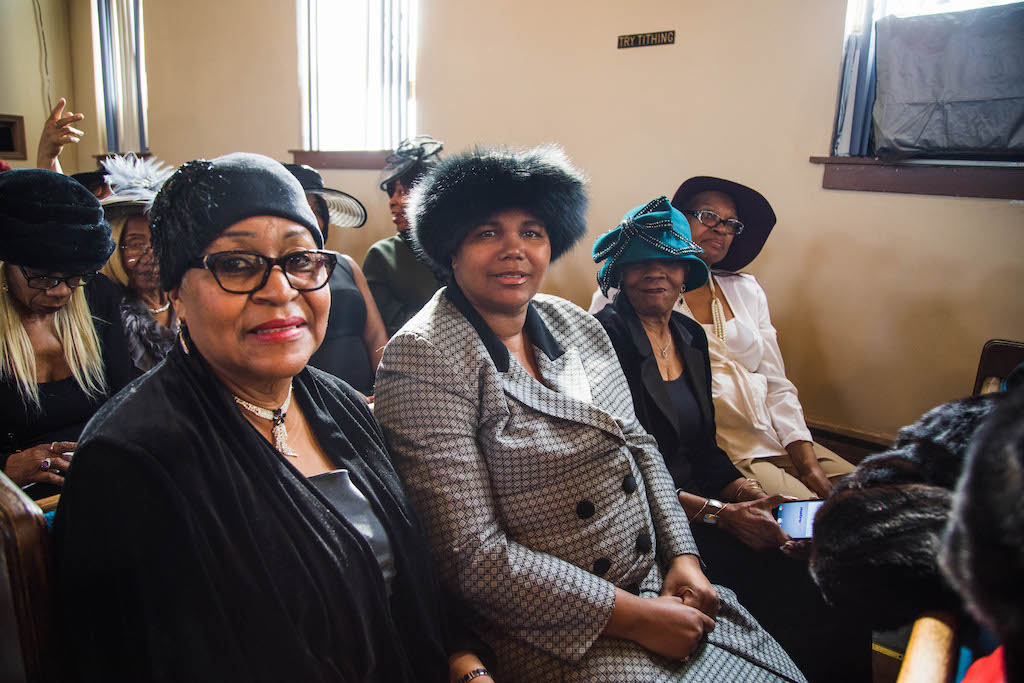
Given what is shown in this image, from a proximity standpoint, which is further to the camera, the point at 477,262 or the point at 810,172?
the point at 810,172

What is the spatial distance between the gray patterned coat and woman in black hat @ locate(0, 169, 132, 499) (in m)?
1.07

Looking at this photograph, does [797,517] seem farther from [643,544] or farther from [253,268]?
[253,268]

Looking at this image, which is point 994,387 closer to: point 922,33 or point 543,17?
point 922,33

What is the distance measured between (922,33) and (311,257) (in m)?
2.76

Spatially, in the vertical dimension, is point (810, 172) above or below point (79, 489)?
above

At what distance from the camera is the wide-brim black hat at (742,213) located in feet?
8.66

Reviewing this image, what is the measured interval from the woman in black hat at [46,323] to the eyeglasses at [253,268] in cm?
103

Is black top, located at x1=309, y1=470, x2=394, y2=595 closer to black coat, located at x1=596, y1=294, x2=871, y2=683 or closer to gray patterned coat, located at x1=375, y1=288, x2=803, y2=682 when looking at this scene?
gray patterned coat, located at x1=375, y1=288, x2=803, y2=682

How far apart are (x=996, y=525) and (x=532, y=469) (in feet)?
3.08

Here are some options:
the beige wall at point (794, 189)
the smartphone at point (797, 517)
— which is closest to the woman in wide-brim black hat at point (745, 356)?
the smartphone at point (797, 517)

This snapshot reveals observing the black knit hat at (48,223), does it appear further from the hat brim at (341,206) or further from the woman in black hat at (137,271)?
the hat brim at (341,206)

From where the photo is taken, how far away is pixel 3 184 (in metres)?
1.69

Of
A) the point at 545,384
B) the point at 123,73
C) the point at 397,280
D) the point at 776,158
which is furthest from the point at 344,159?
the point at 545,384

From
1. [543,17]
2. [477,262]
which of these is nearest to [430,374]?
[477,262]
